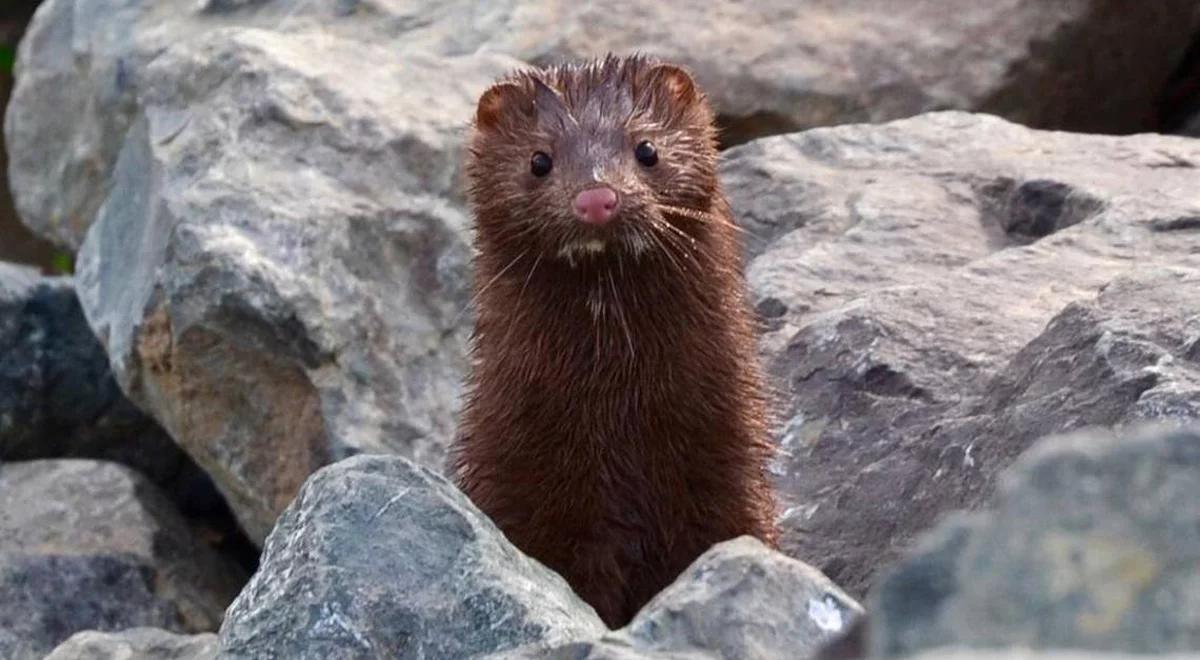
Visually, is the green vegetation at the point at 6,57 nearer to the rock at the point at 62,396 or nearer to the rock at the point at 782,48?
the rock at the point at 782,48

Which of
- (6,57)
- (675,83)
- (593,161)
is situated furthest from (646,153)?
(6,57)

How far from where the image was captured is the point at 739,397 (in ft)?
14.0

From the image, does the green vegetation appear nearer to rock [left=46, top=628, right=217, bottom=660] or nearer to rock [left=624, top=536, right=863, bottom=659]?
rock [left=46, top=628, right=217, bottom=660]

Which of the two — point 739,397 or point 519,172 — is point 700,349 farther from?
point 519,172

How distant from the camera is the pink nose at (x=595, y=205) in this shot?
157 inches

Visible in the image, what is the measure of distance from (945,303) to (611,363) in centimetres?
98

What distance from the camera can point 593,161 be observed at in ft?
13.7

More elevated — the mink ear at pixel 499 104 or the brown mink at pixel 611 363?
the mink ear at pixel 499 104

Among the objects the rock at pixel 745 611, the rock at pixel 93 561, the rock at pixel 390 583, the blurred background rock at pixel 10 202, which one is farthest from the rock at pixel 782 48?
the rock at pixel 745 611

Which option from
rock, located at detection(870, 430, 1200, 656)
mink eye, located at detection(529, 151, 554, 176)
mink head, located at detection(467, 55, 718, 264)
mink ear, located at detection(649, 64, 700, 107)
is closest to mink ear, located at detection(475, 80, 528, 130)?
mink head, located at detection(467, 55, 718, 264)

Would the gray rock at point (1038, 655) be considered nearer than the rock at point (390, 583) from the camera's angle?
Yes

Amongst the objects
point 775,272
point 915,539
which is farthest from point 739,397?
point 775,272

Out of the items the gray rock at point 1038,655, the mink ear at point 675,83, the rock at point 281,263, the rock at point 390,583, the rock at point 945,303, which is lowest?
the rock at point 281,263

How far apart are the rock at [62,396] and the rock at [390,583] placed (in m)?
3.05
